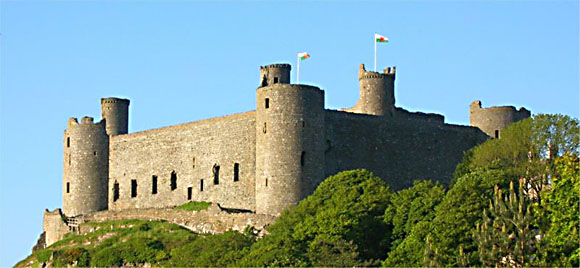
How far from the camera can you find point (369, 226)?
7062 cm

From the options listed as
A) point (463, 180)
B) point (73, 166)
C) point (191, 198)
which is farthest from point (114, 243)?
point (463, 180)

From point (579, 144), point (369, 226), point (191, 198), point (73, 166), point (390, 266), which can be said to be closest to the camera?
point (390, 266)

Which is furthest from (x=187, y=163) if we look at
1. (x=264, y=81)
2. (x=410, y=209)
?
(x=410, y=209)

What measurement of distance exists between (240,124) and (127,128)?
13275mm

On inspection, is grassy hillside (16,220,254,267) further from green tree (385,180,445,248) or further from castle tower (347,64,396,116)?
castle tower (347,64,396,116)

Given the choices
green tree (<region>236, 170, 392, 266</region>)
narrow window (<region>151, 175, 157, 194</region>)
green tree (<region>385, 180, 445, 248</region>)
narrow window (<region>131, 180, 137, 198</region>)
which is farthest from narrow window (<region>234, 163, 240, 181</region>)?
green tree (<region>385, 180, 445, 248</region>)

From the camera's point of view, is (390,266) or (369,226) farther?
(369,226)

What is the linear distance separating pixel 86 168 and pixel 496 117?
78.3 ft

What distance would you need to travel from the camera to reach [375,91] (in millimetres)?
83688

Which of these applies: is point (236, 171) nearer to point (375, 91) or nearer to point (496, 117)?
point (375, 91)

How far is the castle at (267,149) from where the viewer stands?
77875 millimetres

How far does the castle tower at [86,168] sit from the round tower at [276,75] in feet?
46.0

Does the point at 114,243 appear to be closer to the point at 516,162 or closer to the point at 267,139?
the point at 267,139

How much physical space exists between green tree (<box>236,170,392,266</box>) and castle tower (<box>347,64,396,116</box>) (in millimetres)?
9246
